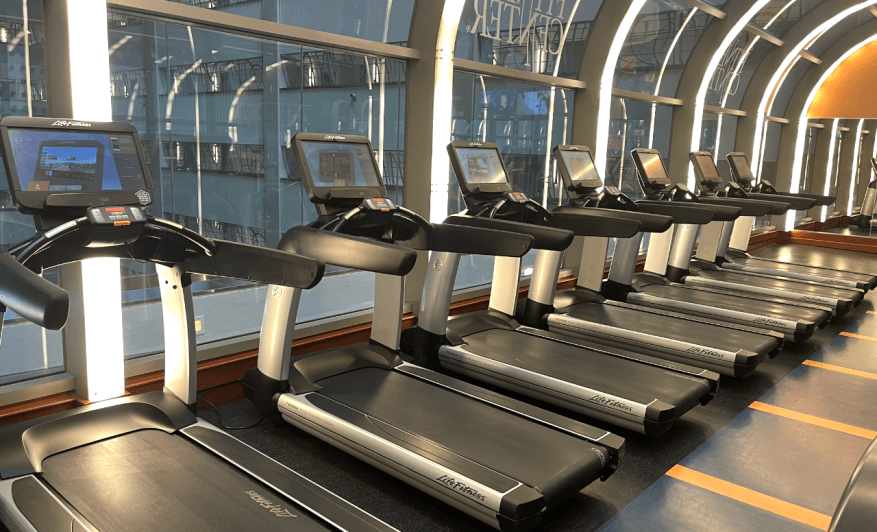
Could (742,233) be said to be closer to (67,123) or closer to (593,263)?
(593,263)

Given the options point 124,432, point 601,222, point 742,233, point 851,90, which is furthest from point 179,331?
point 851,90

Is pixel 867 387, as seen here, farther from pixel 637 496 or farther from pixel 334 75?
pixel 334 75

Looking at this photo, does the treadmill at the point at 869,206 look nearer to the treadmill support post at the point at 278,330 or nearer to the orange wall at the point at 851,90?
the orange wall at the point at 851,90

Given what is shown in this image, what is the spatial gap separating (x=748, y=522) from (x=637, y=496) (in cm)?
40

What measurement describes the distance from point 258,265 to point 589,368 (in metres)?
1.94

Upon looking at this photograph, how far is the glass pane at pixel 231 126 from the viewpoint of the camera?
3551mm

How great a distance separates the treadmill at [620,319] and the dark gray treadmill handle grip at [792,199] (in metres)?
2.54

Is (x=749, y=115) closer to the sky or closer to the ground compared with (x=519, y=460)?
closer to the sky

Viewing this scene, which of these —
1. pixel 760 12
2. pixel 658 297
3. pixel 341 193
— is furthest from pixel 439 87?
pixel 760 12

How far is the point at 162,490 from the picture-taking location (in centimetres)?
214

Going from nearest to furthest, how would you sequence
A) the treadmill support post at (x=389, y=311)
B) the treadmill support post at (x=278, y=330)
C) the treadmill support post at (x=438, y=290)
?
the treadmill support post at (x=278, y=330), the treadmill support post at (x=389, y=311), the treadmill support post at (x=438, y=290)

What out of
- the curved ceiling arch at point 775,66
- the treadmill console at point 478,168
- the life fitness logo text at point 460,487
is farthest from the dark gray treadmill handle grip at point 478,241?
the curved ceiling arch at point 775,66

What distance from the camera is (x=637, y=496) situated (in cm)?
266

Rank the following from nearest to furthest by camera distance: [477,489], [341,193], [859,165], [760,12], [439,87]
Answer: [477,489] → [341,193] → [439,87] → [760,12] → [859,165]
